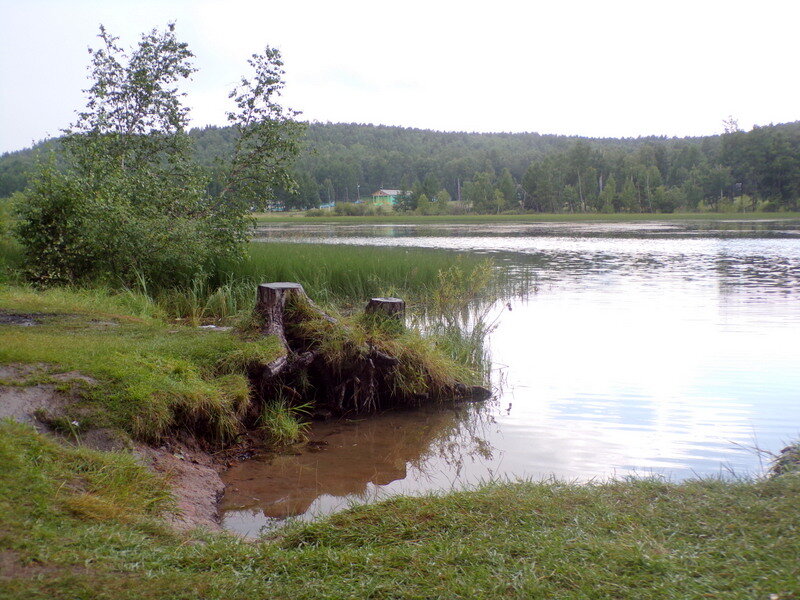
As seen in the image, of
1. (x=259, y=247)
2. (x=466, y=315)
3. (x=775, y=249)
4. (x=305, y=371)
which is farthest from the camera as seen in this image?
(x=775, y=249)

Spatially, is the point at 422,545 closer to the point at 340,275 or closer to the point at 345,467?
the point at 345,467

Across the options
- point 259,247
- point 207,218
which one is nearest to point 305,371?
point 207,218

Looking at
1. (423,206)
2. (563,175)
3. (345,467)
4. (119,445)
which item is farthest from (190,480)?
(563,175)

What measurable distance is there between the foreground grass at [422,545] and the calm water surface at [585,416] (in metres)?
1.18

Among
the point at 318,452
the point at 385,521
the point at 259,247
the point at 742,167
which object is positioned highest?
the point at 742,167

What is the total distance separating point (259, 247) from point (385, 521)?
48.6 ft

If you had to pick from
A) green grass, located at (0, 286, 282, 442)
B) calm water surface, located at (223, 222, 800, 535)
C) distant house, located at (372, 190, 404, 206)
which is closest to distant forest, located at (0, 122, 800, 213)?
distant house, located at (372, 190, 404, 206)

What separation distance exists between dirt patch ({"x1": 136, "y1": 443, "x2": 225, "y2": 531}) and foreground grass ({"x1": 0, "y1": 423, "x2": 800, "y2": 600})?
28 cm

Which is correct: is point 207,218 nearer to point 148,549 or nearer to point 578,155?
point 148,549

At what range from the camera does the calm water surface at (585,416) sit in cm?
584

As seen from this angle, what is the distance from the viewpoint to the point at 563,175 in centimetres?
10094

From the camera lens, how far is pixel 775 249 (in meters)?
28.2

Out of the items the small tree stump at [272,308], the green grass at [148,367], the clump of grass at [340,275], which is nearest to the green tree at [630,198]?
the clump of grass at [340,275]

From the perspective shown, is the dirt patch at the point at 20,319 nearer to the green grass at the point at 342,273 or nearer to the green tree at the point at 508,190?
the green grass at the point at 342,273
